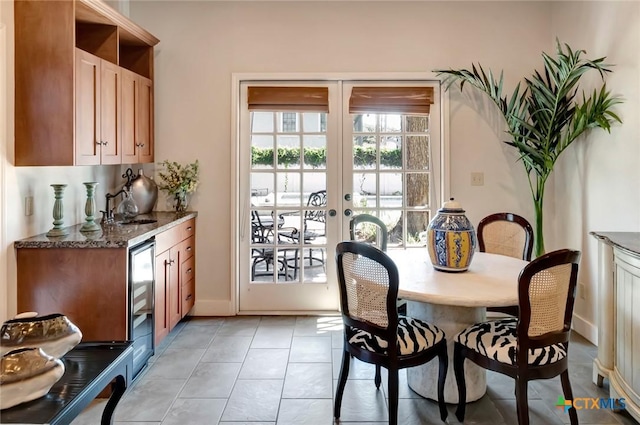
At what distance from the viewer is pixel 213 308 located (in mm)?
3818

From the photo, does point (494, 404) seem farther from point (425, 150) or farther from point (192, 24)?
point (192, 24)

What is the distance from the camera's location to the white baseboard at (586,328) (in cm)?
316

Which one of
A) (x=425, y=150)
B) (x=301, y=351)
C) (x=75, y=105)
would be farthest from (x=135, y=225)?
(x=425, y=150)

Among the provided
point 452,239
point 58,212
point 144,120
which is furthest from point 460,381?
point 144,120

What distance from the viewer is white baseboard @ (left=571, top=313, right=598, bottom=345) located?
3157mm

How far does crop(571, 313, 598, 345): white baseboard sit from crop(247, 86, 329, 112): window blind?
2.75 metres

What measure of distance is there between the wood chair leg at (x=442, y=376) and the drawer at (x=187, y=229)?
2.24m

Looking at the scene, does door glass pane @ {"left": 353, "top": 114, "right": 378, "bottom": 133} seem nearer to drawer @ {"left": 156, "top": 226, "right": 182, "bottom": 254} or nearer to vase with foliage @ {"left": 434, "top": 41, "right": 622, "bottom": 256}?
vase with foliage @ {"left": 434, "top": 41, "right": 622, "bottom": 256}

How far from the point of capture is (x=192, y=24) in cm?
373

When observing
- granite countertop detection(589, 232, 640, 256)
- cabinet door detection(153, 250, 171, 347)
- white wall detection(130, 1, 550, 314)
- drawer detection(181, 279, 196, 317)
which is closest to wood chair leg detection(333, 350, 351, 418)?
cabinet door detection(153, 250, 171, 347)

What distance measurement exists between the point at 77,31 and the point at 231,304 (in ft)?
8.11

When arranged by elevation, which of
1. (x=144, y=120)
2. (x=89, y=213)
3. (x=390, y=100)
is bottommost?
(x=89, y=213)

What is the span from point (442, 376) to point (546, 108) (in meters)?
2.35

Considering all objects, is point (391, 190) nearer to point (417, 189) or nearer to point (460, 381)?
point (417, 189)
